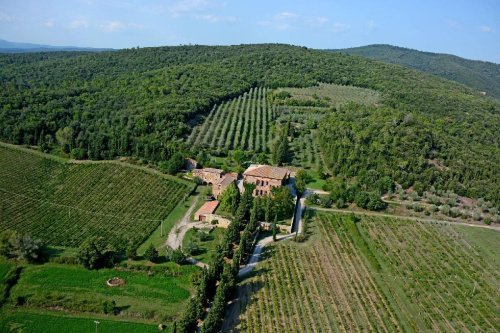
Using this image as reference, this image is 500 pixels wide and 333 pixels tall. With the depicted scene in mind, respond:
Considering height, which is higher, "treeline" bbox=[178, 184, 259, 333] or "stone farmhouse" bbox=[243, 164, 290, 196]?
"stone farmhouse" bbox=[243, 164, 290, 196]

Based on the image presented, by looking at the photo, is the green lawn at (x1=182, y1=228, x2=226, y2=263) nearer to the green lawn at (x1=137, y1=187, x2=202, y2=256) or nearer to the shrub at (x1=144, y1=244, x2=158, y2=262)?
the green lawn at (x1=137, y1=187, x2=202, y2=256)

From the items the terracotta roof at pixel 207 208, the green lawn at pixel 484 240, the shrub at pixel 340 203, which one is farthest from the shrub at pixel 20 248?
the green lawn at pixel 484 240

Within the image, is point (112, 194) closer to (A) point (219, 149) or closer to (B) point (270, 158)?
(A) point (219, 149)

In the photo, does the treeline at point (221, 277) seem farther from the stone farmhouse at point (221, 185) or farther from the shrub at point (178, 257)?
the stone farmhouse at point (221, 185)

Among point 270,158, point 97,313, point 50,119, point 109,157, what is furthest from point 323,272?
point 50,119

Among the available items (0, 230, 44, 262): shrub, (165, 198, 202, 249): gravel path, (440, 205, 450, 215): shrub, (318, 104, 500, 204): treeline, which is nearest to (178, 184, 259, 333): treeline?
(165, 198, 202, 249): gravel path

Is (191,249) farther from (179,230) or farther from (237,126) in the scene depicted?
(237,126)
